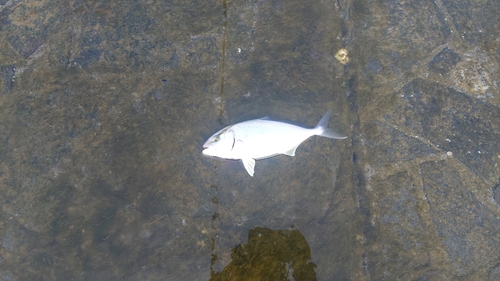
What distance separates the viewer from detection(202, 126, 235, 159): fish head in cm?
343

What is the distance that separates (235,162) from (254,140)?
0.48m

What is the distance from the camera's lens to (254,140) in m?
3.51

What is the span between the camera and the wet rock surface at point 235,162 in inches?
142

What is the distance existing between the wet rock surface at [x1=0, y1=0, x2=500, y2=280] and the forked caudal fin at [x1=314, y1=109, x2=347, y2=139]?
0.76 feet

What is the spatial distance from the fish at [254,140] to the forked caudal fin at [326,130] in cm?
1

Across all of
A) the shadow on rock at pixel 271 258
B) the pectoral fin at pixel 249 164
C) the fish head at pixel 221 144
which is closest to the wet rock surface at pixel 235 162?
the shadow on rock at pixel 271 258

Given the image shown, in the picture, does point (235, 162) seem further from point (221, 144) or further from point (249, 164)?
point (221, 144)

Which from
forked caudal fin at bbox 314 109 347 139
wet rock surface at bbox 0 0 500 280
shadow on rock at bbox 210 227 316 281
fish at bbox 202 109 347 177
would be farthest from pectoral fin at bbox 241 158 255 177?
forked caudal fin at bbox 314 109 347 139

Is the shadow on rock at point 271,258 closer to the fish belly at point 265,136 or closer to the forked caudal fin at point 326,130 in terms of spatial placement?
the fish belly at point 265,136

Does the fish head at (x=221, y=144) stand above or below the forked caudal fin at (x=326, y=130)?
above

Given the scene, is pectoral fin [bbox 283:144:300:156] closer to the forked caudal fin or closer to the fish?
the fish

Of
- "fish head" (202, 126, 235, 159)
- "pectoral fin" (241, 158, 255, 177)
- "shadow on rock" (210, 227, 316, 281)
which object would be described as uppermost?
"fish head" (202, 126, 235, 159)

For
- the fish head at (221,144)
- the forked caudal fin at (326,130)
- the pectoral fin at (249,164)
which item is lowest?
the pectoral fin at (249,164)

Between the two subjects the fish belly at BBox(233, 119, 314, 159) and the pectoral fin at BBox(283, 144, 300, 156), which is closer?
the fish belly at BBox(233, 119, 314, 159)
